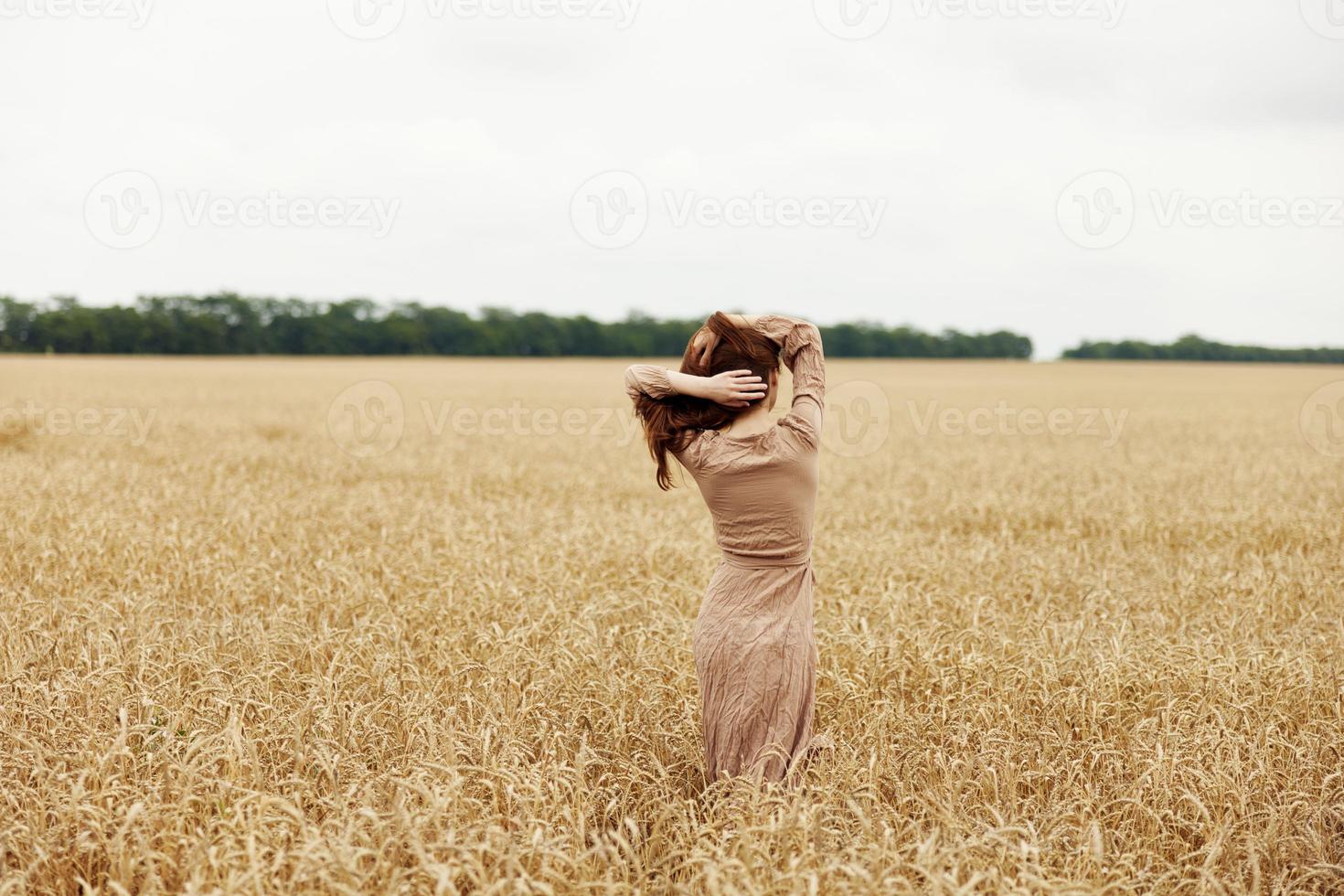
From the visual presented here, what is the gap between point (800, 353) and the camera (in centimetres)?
344

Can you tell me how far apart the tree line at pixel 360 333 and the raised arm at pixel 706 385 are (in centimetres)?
8534

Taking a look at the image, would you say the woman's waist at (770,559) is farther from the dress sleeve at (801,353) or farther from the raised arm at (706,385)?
the raised arm at (706,385)

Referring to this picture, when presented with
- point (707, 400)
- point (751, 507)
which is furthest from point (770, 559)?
Answer: point (707, 400)

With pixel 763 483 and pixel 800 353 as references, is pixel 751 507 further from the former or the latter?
pixel 800 353

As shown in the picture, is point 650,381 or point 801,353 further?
point 801,353

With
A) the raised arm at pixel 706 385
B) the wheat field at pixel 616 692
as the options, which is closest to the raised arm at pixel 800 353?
the raised arm at pixel 706 385

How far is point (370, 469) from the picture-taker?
1342 centimetres

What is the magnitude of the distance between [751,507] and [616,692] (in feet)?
5.60

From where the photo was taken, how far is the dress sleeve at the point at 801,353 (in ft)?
11.1

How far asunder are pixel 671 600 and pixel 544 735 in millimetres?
2427

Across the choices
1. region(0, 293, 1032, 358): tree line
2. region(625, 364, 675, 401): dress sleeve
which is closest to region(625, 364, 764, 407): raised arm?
region(625, 364, 675, 401): dress sleeve

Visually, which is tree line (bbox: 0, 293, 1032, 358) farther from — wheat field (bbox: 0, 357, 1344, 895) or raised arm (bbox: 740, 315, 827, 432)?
raised arm (bbox: 740, 315, 827, 432)

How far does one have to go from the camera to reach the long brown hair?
10.5ft

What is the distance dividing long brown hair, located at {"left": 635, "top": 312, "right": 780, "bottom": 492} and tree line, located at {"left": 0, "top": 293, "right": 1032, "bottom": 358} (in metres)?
85.3
